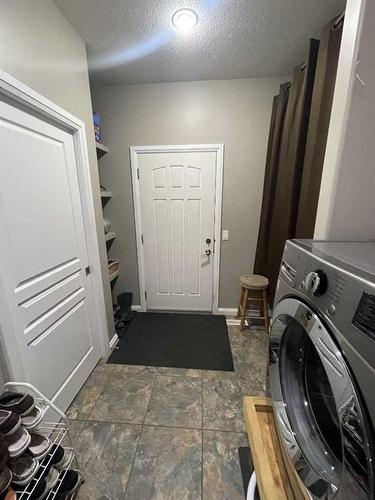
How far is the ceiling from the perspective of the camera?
1.30m

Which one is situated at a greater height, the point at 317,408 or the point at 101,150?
the point at 101,150

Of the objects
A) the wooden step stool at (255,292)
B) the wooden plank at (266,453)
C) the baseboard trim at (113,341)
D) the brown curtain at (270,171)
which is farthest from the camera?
the wooden step stool at (255,292)

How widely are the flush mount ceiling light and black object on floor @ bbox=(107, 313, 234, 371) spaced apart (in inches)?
99.7

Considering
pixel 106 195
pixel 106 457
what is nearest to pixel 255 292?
pixel 106 457

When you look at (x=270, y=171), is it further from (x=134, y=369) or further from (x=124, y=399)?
(x=124, y=399)

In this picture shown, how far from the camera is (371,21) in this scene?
777mm

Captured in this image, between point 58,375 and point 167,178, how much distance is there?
1.99 meters

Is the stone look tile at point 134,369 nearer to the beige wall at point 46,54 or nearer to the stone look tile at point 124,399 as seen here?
the stone look tile at point 124,399

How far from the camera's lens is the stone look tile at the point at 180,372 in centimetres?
179

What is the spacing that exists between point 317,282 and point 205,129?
2.15m

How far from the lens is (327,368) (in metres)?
0.51

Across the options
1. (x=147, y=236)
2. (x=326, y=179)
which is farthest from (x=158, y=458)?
(x=147, y=236)

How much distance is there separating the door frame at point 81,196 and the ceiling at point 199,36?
650 mm

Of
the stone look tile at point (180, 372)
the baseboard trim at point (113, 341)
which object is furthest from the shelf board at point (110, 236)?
the stone look tile at point (180, 372)
